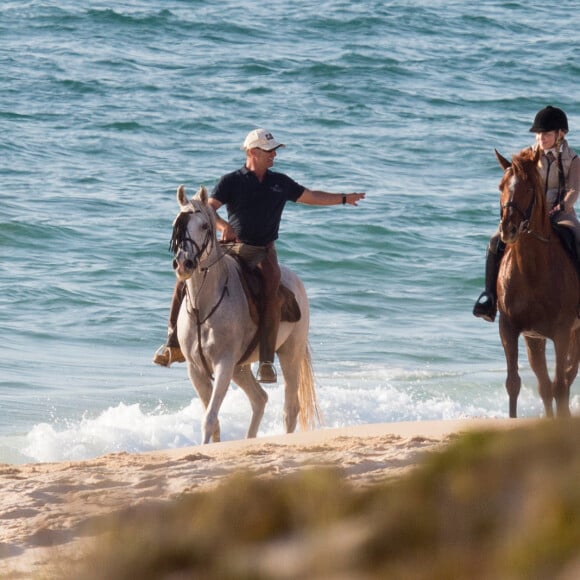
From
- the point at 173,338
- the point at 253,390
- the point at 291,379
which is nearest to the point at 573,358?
the point at 291,379

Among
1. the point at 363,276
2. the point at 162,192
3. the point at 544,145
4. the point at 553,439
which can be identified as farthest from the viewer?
the point at 162,192

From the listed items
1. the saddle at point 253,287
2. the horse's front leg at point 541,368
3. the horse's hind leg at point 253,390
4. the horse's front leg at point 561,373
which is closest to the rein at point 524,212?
the horse's front leg at point 561,373

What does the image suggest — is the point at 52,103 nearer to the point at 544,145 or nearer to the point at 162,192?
the point at 162,192

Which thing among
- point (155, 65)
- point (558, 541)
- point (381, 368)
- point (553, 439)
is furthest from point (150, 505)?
point (155, 65)

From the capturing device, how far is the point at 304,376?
11.0m

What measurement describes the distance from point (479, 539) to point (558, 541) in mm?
301

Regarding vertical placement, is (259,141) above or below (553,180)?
above

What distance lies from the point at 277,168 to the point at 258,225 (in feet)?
59.5

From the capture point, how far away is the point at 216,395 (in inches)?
372

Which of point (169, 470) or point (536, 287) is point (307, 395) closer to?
point (536, 287)

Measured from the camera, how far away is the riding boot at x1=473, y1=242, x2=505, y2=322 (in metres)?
10.2

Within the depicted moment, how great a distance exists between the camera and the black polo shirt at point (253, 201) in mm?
9867

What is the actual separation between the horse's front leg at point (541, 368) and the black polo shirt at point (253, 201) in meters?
2.41

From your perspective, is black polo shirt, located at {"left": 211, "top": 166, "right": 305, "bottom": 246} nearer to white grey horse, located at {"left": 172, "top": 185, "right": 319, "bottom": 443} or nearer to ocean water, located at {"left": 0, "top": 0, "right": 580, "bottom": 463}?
white grey horse, located at {"left": 172, "top": 185, "right": 319, "bottom": 443}
